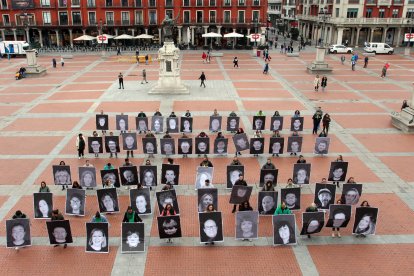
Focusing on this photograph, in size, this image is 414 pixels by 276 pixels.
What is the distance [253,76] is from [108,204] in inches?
1150

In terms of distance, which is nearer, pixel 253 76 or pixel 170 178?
pixel 170 178

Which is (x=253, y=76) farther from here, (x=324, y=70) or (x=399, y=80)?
(x=399, y=80)

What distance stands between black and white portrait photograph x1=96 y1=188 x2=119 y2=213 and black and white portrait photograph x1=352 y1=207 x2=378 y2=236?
792 cm

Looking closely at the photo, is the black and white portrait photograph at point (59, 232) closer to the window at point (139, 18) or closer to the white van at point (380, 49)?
the white van at point (380, 49)

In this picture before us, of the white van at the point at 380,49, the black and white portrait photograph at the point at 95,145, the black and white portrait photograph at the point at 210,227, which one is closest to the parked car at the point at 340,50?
the white van at the point at 380,49

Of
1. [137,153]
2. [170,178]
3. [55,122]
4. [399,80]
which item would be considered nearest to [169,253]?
[170,178]

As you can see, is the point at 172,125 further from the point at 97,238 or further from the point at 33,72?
the point at 33,72

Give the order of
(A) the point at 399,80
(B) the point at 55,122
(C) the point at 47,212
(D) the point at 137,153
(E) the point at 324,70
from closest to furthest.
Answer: (C) the point at 47,212
(D) the point at 137,153
(B) the point at 55,122
(A) the point at 399,80
(E) the point at 324,70

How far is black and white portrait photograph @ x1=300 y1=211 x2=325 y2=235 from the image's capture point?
12805 millimetres

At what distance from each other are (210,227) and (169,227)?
4.11 ft

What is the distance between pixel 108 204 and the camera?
567 inches

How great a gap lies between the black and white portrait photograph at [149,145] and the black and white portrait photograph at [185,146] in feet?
3.84

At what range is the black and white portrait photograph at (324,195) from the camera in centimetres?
1438

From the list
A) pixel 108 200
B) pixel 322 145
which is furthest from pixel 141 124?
pixel 322 145
